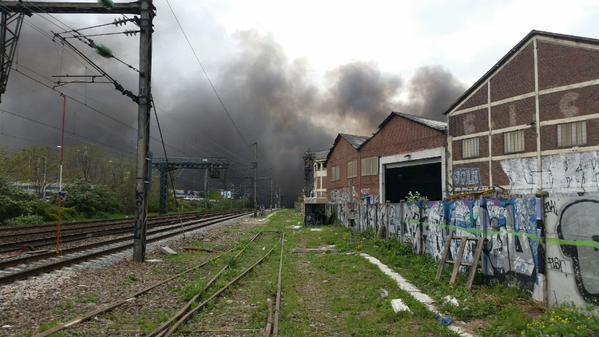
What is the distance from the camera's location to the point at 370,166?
4716cm

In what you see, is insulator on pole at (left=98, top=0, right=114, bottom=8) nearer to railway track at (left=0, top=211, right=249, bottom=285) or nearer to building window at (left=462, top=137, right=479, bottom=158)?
railway track at (left=0, top=211, right=249, bottom=285)

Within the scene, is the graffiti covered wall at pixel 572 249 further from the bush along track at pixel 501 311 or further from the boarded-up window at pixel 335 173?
the boarded-up window at pixel 335 173

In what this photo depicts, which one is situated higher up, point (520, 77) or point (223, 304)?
point (520, 77)

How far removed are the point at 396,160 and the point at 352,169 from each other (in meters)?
11.4

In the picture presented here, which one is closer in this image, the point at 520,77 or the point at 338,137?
the point at 520,77

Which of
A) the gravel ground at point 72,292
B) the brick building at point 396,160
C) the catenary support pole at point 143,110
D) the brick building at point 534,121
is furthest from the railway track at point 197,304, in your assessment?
the brick building at point 396,160

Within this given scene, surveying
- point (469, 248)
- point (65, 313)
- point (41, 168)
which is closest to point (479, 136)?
point (469, 248)

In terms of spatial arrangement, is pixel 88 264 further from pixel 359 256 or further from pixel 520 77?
pixel 520 77

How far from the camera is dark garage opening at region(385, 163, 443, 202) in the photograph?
44.6 m

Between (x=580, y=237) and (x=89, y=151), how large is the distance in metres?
69.3

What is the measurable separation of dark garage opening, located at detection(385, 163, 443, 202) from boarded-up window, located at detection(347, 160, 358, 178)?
616cm

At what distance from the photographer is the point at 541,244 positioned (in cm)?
796

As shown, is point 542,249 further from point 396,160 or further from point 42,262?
point 396,160

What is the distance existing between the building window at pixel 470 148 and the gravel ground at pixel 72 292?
2351cm
